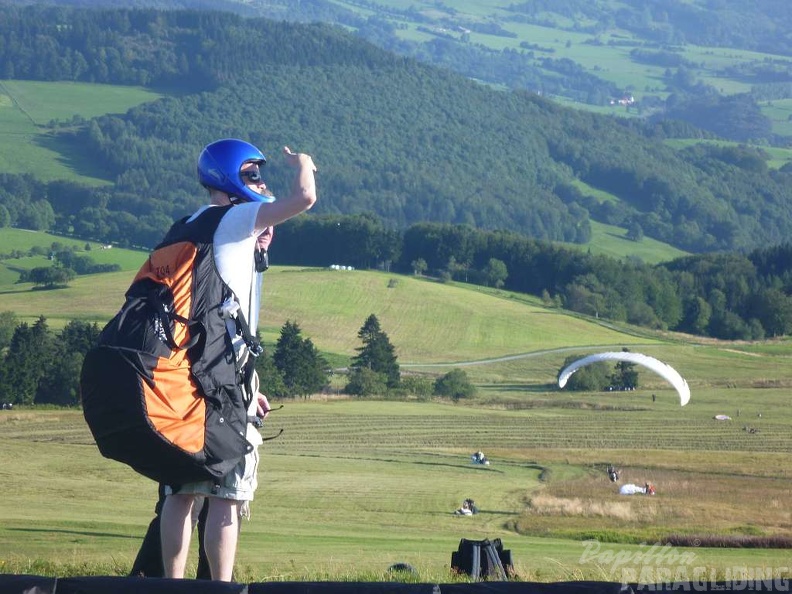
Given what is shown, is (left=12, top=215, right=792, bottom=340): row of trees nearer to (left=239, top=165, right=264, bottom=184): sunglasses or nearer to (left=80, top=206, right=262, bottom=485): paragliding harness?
(left=239, top=165, right=264, bottom=184): sunglasses

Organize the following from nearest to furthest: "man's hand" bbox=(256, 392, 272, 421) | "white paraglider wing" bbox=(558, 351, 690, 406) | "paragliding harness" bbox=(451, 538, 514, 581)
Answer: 1. "man's hand" bbox=(256, 392, 272, 421)
2. "paragliding harness" bbox=(451, 538, 514, 581)
3. "white paraglider wing" bbox=(558, 351, 690, 406)

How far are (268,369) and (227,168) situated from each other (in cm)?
5677

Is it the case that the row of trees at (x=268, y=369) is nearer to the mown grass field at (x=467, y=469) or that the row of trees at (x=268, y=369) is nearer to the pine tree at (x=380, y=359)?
the pine tree at (x=380, y=359)

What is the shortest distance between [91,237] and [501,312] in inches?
2580

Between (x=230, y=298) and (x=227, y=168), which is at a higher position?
(x=227, y=168)

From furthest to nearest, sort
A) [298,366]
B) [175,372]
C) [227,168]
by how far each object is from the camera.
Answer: [298,366], [227,168], [175,372]

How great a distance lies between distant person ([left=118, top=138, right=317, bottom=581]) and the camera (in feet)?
19.9

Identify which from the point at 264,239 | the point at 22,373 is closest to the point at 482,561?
the point at 264,239

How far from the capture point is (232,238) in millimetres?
6145

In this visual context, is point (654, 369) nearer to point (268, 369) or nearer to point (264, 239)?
point (264, 239)

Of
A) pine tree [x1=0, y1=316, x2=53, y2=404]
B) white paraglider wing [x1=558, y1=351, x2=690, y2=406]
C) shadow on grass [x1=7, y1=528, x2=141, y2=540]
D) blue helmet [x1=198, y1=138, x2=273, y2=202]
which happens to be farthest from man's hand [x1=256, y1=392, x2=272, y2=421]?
pine tree [x1=0, y1=316, x2=53, y2=404]

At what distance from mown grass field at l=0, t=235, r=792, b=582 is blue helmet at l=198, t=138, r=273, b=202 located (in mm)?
2300

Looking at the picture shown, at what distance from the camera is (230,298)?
6164 mm

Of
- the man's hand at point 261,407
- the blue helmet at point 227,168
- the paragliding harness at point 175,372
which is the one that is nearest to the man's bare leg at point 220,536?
the paragliding harness at point 175,372
